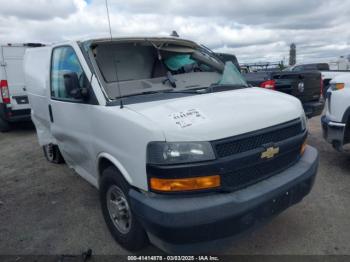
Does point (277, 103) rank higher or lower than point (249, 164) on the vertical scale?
higher

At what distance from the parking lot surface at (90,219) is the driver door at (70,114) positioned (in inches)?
23.6

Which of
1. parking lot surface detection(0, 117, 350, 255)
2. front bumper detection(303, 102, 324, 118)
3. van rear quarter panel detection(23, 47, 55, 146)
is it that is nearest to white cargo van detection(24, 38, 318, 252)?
parking lot surface detection(0, 117, 350, 255)

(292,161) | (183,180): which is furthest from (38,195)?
(292,161)

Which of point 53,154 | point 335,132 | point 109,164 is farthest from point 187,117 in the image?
point 53,154

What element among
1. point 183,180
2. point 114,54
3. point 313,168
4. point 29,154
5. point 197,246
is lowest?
point 29,154

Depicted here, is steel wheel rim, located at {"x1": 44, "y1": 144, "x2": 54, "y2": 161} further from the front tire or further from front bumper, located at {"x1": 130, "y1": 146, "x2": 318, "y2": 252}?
front bumper, located at {"x1": 130, "y1": 146, "x2": 318, "y2": 252}

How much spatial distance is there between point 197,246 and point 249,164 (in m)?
0.74

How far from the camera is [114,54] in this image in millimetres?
3824

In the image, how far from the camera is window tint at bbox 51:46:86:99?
11.5 ft

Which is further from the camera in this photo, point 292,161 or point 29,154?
point 29,154

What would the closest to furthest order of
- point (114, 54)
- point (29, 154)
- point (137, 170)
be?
1. point (137, 170)
2. point (114, 54)
3. point (29, 154)

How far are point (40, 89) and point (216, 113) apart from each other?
3.53m

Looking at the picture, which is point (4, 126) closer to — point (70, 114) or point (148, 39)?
point (70, 114)

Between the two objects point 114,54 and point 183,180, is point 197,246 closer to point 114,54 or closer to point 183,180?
point 183,180
